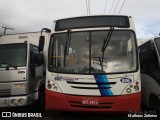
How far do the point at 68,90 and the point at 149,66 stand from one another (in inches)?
119

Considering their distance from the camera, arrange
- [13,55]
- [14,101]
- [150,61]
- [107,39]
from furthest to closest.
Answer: [13,55], [150,61], [14,101], [107,39]

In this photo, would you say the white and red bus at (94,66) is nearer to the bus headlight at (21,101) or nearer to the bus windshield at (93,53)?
the bus windshield at (93,53)

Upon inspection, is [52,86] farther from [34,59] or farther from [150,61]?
[150,61]

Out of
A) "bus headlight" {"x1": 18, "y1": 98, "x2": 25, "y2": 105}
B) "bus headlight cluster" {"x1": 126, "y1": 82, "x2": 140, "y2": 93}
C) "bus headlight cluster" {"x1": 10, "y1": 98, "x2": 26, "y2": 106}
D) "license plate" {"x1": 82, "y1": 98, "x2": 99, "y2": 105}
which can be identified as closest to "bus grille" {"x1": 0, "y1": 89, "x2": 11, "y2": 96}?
"bus headlight cluster" {"x1": 10, "y1": 98, "x2": 26, "y2": 106}

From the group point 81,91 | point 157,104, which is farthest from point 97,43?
point 157,104

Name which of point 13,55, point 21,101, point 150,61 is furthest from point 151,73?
point 13,55

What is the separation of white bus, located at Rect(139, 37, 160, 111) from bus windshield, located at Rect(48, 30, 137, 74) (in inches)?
33.7

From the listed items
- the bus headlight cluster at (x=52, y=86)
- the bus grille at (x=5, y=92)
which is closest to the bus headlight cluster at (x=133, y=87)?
the bus headlight cluster at (x=52, y=86)

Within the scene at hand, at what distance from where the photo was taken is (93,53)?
7590mm

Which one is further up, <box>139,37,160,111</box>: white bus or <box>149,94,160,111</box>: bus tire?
<box>139,37,160,111</box>: white bus

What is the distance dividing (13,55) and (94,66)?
10.1ft

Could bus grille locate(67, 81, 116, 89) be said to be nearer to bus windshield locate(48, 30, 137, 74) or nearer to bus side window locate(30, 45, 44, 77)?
bus windshield locate(48, 30, 137, 74)

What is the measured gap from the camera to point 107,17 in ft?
26.5

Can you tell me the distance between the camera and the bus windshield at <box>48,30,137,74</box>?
7434 mm
